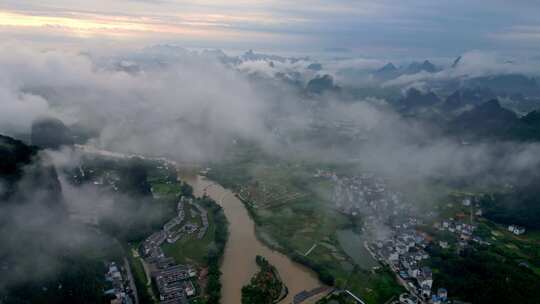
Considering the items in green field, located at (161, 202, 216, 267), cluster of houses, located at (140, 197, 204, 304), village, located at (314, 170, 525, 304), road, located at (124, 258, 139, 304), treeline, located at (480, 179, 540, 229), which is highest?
treeline, located at (480, 179, 540, 229)

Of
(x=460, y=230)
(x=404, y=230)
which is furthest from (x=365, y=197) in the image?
(x=460, y=230)

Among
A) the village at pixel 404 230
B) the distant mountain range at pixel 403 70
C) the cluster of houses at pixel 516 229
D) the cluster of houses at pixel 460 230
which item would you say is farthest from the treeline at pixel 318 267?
the distant mountain range at pixel 403 70

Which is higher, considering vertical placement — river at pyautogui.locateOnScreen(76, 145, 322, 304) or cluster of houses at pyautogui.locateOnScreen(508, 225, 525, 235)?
cluster of houses at pyautogui.locateOnScreen(508, 225, 525, 235)

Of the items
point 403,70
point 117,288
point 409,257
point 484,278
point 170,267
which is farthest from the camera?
point 403,70

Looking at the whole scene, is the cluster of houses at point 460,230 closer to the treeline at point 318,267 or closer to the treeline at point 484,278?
the treeline at point 484,278

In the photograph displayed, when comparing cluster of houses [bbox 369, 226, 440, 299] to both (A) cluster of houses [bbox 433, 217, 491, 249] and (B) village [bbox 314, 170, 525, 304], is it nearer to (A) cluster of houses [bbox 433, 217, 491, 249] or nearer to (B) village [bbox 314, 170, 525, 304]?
(B) village [bbox 314, 170, 525, 304]

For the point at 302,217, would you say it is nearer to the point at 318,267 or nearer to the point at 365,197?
the point at 365,197

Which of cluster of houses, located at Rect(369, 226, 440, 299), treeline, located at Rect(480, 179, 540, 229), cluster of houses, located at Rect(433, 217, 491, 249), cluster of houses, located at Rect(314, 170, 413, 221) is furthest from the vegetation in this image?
treeline, located at Rect(480, 179, 540, 229)

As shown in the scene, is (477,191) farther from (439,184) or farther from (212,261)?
(212,261)
